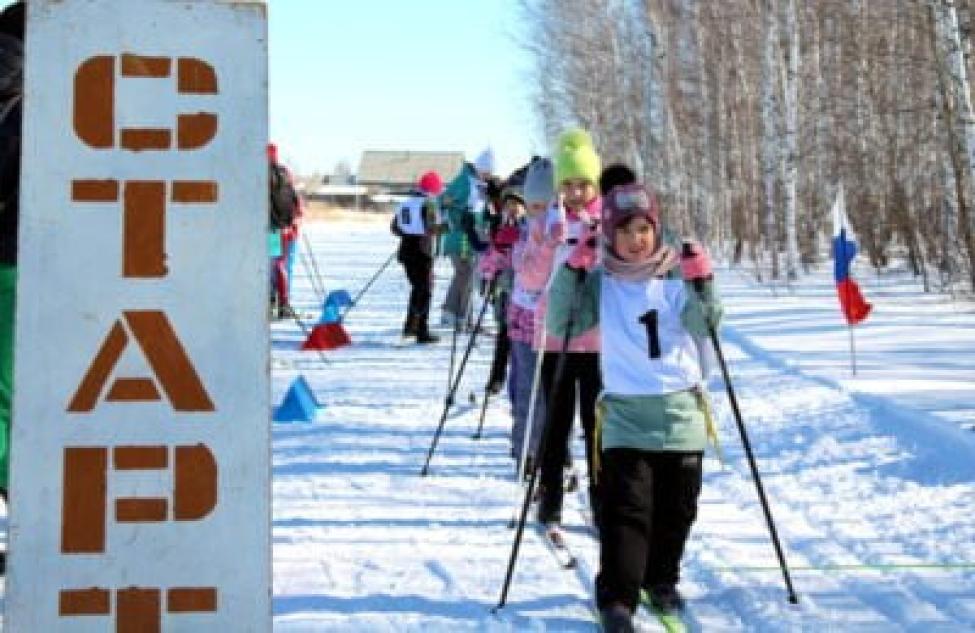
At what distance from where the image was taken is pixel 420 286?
533 inches

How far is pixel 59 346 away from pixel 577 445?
5626 millimetres

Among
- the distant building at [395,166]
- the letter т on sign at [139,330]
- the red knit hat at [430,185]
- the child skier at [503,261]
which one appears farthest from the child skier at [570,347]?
the distant building at [395,166]

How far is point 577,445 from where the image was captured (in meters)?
7.70

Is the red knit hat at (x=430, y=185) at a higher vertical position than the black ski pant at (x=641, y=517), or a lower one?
higher

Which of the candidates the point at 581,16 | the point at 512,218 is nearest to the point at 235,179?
the point at 512,218

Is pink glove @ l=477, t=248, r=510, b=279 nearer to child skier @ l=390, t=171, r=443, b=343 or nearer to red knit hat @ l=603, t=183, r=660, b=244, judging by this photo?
red knit hat @ l=603, t=183, r=660, b=244

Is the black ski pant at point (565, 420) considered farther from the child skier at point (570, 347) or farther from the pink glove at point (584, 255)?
the pink glove at point (584, 255)

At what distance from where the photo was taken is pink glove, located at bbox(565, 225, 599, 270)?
429 centimetres

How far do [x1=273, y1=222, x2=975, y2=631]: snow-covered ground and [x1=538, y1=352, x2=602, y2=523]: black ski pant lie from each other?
0.60 feet

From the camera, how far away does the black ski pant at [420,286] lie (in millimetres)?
13531

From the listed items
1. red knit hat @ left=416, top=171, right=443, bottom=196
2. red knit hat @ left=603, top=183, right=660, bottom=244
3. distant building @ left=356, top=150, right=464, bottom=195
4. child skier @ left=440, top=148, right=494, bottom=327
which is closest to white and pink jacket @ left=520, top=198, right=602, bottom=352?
red knit hat @ left=603, top=183, right=660, bottom=244

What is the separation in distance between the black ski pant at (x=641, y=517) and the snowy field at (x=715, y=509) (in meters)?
0.21

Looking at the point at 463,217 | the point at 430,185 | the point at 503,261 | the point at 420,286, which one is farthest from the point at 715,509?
the point at 430,185

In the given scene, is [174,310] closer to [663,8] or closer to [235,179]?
[235,179]
